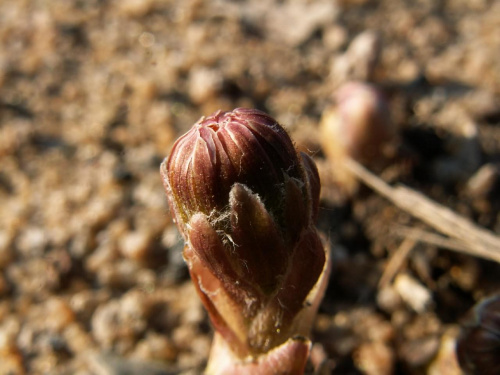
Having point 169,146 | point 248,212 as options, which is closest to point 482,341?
point 248,212

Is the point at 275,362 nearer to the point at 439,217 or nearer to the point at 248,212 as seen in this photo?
the point at 248,212

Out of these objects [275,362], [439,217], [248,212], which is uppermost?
[248,212]

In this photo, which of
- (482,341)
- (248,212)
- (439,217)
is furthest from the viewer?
(439,217)

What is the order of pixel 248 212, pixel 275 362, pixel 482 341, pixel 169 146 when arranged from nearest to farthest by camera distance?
pixel 248 212 → pixel 275 362 → pixel 482 341 → pixel 169 146

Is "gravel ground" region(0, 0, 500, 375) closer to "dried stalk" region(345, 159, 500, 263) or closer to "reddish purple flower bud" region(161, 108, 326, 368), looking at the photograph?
"dried stalk" region(345, 159, 500, 263)

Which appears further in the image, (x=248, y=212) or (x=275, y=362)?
(x=275, y=362)

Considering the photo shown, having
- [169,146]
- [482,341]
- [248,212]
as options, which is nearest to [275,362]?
[248,212]

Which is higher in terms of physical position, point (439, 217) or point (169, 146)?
point (169, 146)

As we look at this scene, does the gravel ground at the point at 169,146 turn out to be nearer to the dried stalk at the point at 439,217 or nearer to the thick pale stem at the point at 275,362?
the dried stalk at the point at 439,217

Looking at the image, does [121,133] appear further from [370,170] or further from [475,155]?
[475,155]
